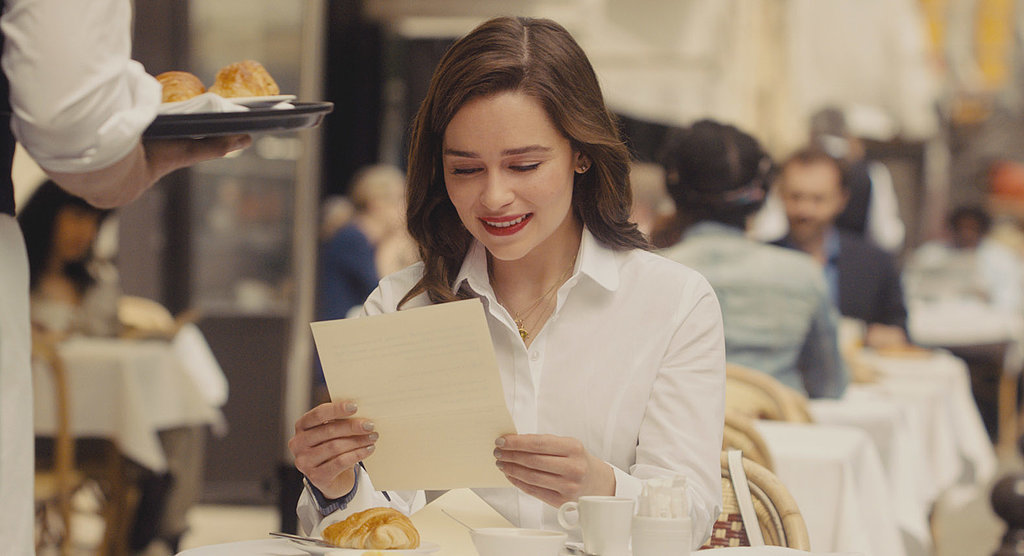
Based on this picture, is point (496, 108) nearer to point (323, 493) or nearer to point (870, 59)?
point (323, 493)

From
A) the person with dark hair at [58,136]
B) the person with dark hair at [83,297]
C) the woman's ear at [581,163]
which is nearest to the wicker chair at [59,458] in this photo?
the person with dark hair at [83,297]

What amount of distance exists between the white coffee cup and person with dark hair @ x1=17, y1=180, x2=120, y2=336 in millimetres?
3692

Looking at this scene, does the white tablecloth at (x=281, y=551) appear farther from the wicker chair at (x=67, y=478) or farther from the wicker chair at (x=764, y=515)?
the wicker chair at (x=67, y=478)

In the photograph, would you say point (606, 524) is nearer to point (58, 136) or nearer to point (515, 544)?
point (515, 544)

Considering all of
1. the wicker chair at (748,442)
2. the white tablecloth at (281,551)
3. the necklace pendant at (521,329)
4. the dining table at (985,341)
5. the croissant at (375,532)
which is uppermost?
the necklace pendant at (521,329)

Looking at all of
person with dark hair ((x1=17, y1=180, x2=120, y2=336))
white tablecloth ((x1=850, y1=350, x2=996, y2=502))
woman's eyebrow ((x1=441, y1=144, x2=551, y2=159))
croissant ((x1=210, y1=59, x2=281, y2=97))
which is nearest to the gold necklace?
woman's eyebrow ((x1=441, y1=144, x2=551, y2=159))

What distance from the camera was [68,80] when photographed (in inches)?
53.9

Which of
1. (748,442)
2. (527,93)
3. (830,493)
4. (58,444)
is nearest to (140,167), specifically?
(527,93)

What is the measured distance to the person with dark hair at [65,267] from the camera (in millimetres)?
4629

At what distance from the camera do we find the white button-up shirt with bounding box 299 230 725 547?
1683 millimetres

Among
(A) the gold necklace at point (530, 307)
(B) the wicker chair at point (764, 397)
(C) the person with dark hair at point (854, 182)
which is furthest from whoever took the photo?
(C) the person with dark hair at point (854, 182)

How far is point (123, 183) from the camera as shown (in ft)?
5.04

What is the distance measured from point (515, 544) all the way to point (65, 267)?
154 inches

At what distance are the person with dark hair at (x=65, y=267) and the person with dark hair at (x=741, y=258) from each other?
2.27m
